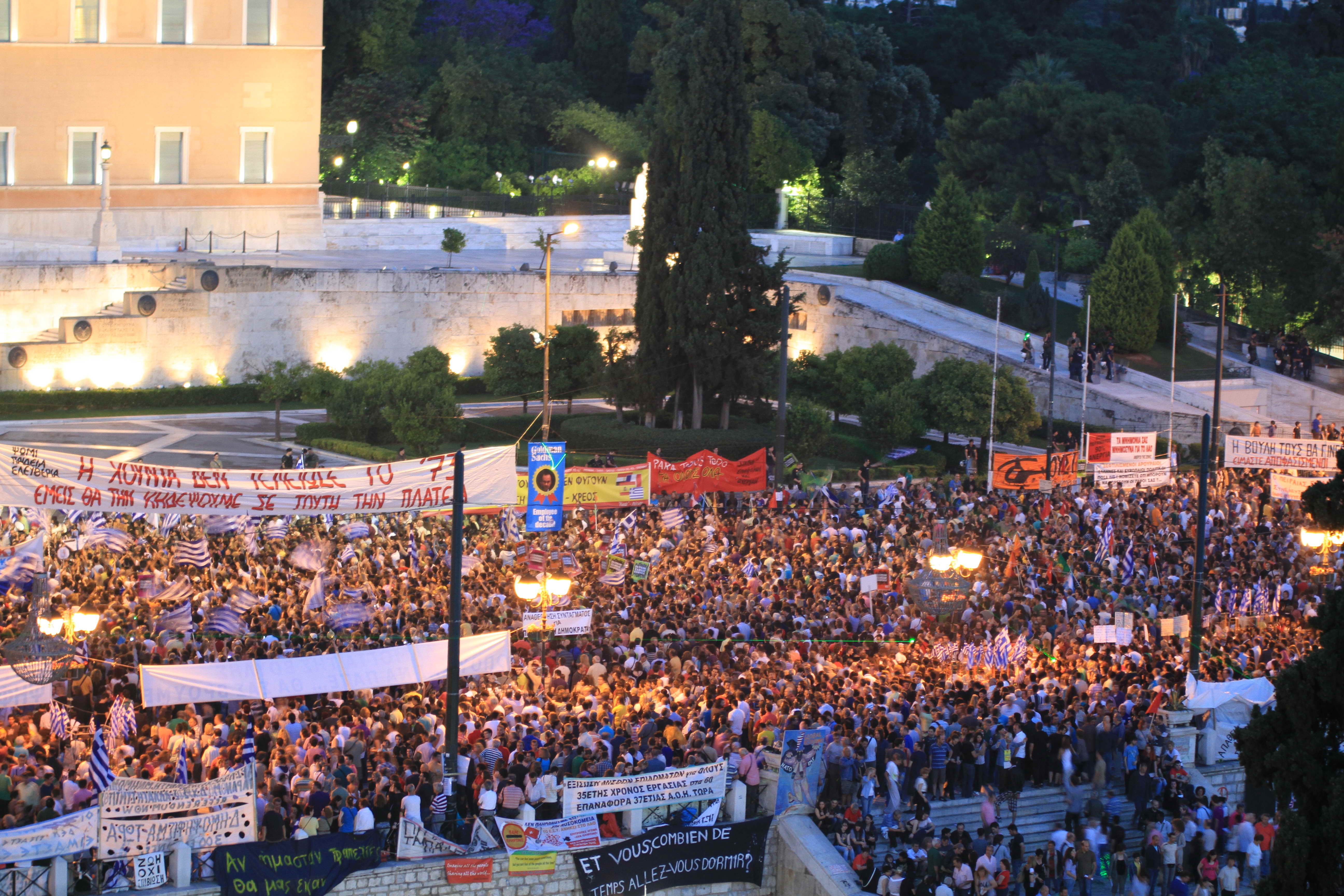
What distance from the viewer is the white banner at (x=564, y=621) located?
21.3m

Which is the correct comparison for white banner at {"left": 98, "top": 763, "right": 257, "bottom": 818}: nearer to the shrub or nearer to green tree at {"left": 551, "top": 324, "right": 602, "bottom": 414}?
green tree at {"left": 551, "top": 324, "right": 602, "bottom": 414}

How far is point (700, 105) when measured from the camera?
3600 cm

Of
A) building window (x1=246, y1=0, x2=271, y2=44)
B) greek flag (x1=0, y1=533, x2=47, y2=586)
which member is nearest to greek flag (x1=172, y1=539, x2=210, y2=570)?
greek flag (x1=0, y1=533, x2=47, y2=586)

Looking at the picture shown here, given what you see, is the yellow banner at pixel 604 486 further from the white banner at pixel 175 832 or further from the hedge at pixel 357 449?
the white banner at pixel 175 832

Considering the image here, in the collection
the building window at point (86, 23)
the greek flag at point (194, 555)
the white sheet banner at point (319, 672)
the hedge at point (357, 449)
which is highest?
the building window at point (86, 23)

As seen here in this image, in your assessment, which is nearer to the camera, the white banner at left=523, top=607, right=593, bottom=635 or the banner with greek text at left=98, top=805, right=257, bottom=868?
the banner with greek text at left=98, top=805, right=257, bottom=868

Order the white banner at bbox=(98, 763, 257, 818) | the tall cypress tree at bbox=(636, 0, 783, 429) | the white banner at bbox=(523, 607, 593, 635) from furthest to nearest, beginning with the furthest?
the tall cypress tree at bbox=(636, 0, 783, 429)
the white banner at bbox=(523, 607, 593, 635)
the white banner at bbox=(98, 763, 257, 818)

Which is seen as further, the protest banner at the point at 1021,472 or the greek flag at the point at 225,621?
the protest banner at the point at 1021,472

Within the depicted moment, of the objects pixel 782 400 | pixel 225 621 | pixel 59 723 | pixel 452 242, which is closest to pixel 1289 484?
pixel 782 400

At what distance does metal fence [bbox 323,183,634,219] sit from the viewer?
5425 cm

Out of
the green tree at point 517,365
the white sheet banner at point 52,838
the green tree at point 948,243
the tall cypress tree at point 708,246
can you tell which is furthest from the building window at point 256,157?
the white sheet banner at point 52,838

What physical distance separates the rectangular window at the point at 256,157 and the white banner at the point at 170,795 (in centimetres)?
3638

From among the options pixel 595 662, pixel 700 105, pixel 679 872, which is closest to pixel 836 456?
pixel 700 105

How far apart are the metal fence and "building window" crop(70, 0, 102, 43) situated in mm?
8413
